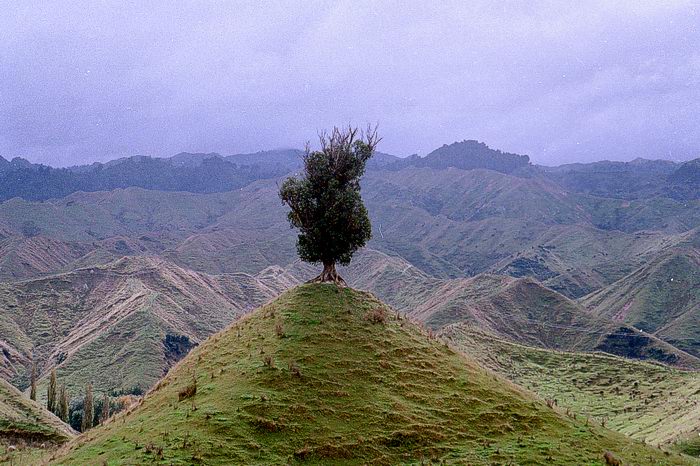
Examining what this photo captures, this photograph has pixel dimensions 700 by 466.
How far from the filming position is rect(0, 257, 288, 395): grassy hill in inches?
4998

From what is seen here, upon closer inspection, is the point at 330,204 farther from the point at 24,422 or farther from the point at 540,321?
the point at 540,321

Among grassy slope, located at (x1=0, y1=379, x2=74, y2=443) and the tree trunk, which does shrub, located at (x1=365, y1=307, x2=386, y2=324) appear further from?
grassy slope, located at (x1=0, y1=379, x2=74, y2=443)

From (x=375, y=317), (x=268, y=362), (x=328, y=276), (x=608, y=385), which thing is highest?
(x=328, y=276)

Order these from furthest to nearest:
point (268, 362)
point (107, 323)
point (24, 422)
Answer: point (107, 323), point (24, 422), point (268, 362)

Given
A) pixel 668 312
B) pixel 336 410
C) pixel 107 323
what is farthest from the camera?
pixel 668 312

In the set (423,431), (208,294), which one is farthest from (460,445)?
(208,294)

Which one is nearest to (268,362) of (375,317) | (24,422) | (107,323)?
Answer: (375,317)

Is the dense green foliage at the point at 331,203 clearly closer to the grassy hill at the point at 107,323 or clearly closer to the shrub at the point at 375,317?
the shrub at the point at 375,317

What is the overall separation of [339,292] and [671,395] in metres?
51.9

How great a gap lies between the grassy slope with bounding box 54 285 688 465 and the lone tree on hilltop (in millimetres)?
4702

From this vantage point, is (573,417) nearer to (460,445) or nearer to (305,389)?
(460,445)

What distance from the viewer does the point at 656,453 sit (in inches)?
1257

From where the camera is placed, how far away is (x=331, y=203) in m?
43.5

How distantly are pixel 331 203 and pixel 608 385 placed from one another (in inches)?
2259
